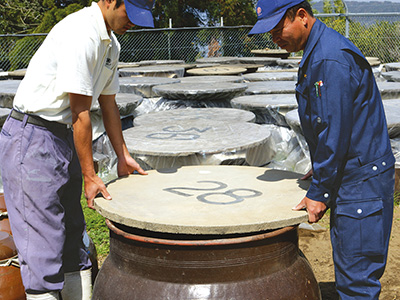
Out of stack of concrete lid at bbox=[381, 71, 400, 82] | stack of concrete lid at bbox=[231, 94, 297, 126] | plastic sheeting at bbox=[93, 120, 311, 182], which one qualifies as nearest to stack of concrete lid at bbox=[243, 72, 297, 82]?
stack of concrete lid at bbox=[381, 71, 400, 82]

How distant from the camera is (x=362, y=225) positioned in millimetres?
2115

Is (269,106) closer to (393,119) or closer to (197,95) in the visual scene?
(197,95)

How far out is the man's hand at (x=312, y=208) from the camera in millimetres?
2064

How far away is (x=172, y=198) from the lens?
2.32 m

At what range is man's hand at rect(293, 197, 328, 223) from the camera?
6.77 feet

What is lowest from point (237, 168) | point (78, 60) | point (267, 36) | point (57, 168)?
point (267, 36)

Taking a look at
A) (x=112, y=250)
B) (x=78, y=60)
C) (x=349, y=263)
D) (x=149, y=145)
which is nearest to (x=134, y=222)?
(x=112, y=250)

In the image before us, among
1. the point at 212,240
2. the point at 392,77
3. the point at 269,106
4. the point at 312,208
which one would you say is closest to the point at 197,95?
the point at 269,106

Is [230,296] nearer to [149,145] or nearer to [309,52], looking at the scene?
[309,52]

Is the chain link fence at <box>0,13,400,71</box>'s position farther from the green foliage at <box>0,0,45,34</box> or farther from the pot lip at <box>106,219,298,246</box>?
the pot lip at <box>106,219,298,246</box>

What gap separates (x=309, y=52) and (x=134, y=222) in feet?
3.05

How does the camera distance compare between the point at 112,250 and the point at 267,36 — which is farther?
the point at 267,36

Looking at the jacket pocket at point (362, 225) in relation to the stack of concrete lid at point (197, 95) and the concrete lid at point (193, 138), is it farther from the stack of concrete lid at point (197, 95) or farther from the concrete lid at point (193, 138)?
the stack of concrete lid at point (197, 95)

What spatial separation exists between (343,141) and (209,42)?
13.7 metres
